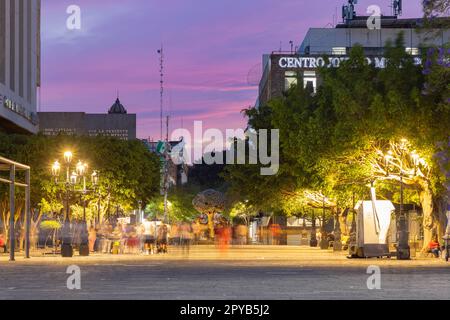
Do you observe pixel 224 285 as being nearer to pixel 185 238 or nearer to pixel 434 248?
pixel 434 248

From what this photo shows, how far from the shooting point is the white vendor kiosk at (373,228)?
5331 centimetres

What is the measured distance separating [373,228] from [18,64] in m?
56.8

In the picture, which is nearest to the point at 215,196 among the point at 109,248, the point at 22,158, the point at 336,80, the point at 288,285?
the point at 22,158

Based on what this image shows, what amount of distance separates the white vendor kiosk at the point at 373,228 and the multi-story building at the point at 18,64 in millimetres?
48736

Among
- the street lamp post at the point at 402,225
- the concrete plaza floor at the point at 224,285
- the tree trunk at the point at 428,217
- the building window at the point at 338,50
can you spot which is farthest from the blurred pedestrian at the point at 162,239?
the building window at the point at 338,50

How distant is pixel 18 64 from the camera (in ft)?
339

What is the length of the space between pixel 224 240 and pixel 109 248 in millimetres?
14532

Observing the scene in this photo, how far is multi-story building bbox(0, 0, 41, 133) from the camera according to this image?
96188mm

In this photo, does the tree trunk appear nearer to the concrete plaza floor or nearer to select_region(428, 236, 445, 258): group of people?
select_region(428, 236, 445, 258): group of people

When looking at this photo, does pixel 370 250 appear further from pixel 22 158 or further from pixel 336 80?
pixel 22 158

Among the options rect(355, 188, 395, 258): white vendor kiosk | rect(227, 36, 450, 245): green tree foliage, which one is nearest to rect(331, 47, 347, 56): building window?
rect(227, 36, 450, 245): green tree foliage

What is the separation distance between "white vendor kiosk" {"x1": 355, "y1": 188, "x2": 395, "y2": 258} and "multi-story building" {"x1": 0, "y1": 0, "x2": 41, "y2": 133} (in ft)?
160

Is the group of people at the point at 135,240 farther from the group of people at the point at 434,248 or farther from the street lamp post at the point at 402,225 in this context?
the group of people at the point at 434,248
